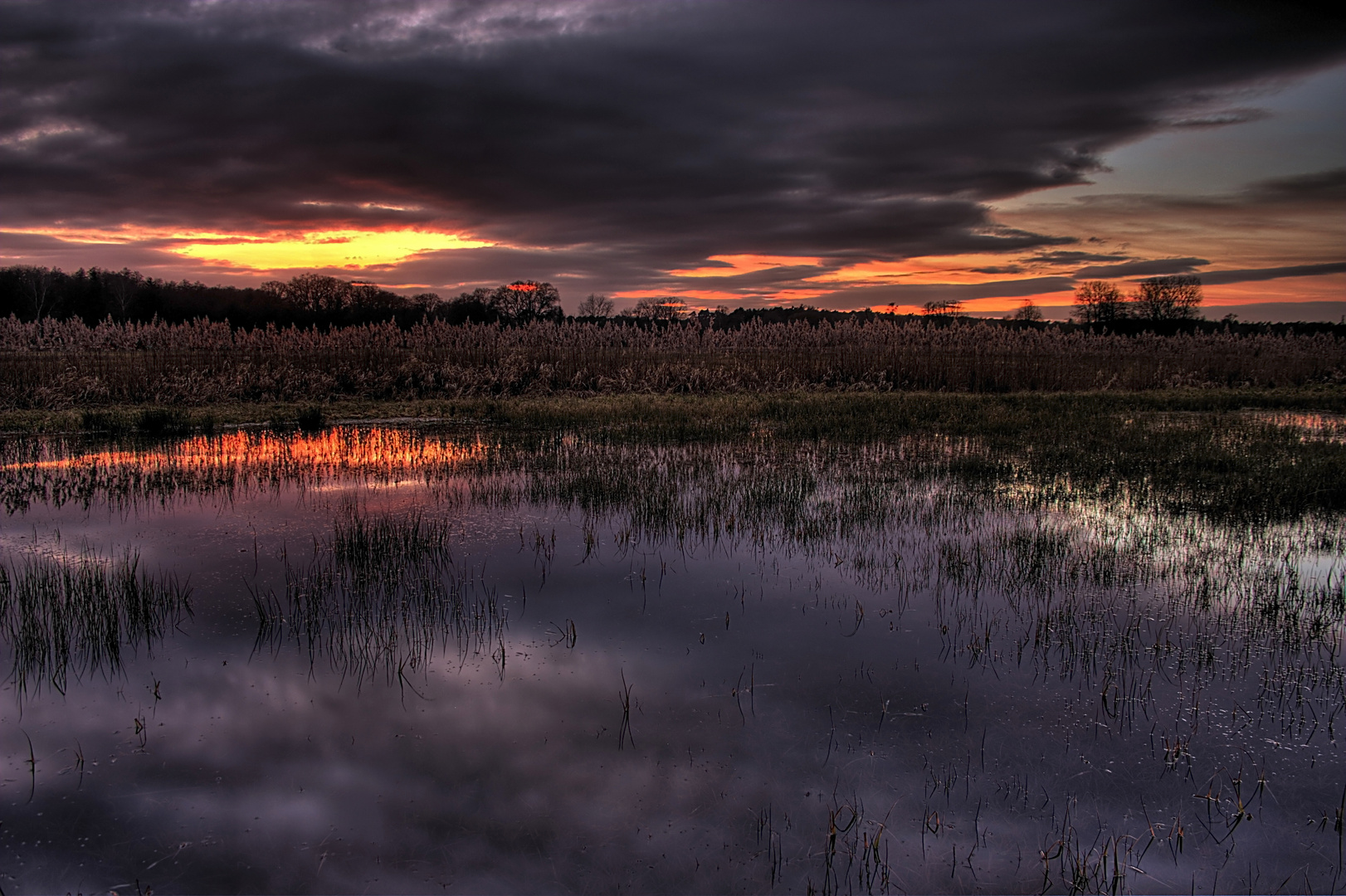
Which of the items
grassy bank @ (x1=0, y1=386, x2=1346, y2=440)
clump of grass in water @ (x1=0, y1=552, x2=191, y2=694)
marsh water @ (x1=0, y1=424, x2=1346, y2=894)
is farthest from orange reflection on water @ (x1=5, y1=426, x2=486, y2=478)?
clump of grass in water @ (x1=0, y1=552, x2=191, y2=694)

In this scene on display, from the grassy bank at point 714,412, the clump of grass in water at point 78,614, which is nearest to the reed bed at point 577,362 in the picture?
the grassy bank at point 714,412

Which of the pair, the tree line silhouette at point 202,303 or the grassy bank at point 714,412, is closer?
the grassy bank at point 714,412

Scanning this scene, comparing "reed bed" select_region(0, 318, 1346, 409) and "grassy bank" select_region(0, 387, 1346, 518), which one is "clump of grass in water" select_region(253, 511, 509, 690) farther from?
"reed bed" select_region(0, 318, 1346, 409)

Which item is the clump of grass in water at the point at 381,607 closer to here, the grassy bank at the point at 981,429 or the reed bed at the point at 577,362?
the grassy bank at the point at 981,429

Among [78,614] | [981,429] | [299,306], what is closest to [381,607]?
[78,614]

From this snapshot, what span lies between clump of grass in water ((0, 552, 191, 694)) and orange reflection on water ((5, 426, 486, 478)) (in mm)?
4777

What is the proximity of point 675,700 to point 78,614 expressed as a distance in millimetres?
5023

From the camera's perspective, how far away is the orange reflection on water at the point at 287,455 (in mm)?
12273

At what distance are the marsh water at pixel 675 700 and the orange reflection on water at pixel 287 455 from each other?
285cm

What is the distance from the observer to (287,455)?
13492 mm

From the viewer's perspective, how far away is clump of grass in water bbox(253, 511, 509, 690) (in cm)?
562

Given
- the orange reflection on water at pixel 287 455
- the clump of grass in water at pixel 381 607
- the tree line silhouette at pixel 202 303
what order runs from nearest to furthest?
1. the clump of grass in water at pixel 381 607
2. the orange reflection on water at pixel 287 455
3. the tree line silhouette at pixel 202 303

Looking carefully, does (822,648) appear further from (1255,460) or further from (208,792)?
(1255,460)

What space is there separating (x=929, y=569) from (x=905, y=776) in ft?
11.5
